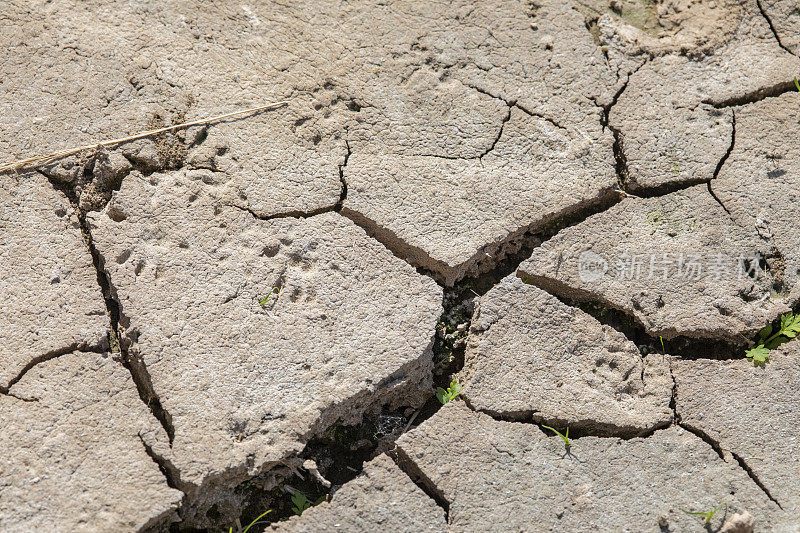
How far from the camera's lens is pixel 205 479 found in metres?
2.02

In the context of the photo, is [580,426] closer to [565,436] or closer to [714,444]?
[565,436]

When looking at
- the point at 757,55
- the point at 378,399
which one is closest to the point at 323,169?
the point at 378,399

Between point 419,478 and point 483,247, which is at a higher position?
point 483,247

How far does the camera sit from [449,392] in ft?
7.55

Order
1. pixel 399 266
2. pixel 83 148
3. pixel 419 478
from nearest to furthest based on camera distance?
pixel 419 478, pixel 399 266, pixel 83 148

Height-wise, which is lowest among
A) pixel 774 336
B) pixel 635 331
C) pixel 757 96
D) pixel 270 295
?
pixel 270 295

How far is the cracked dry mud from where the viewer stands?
2105 millimetres

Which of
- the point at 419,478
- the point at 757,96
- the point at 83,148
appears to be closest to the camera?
the point at 419,478

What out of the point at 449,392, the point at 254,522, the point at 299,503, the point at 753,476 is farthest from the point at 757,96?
the point at 254,522

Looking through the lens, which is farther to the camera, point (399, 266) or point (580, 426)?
point (399, 266)

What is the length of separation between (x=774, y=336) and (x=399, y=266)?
1282 millimetres

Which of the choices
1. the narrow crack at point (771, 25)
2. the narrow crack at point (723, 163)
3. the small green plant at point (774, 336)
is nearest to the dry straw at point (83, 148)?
the narrow crack at point (723, 163)

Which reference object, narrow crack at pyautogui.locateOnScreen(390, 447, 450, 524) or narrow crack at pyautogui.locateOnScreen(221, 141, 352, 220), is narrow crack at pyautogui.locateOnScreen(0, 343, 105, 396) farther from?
narrow crack at pyautogui.locateOnScreen(390, 447, 450, 524)

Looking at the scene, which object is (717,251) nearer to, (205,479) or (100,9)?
(205,479)
